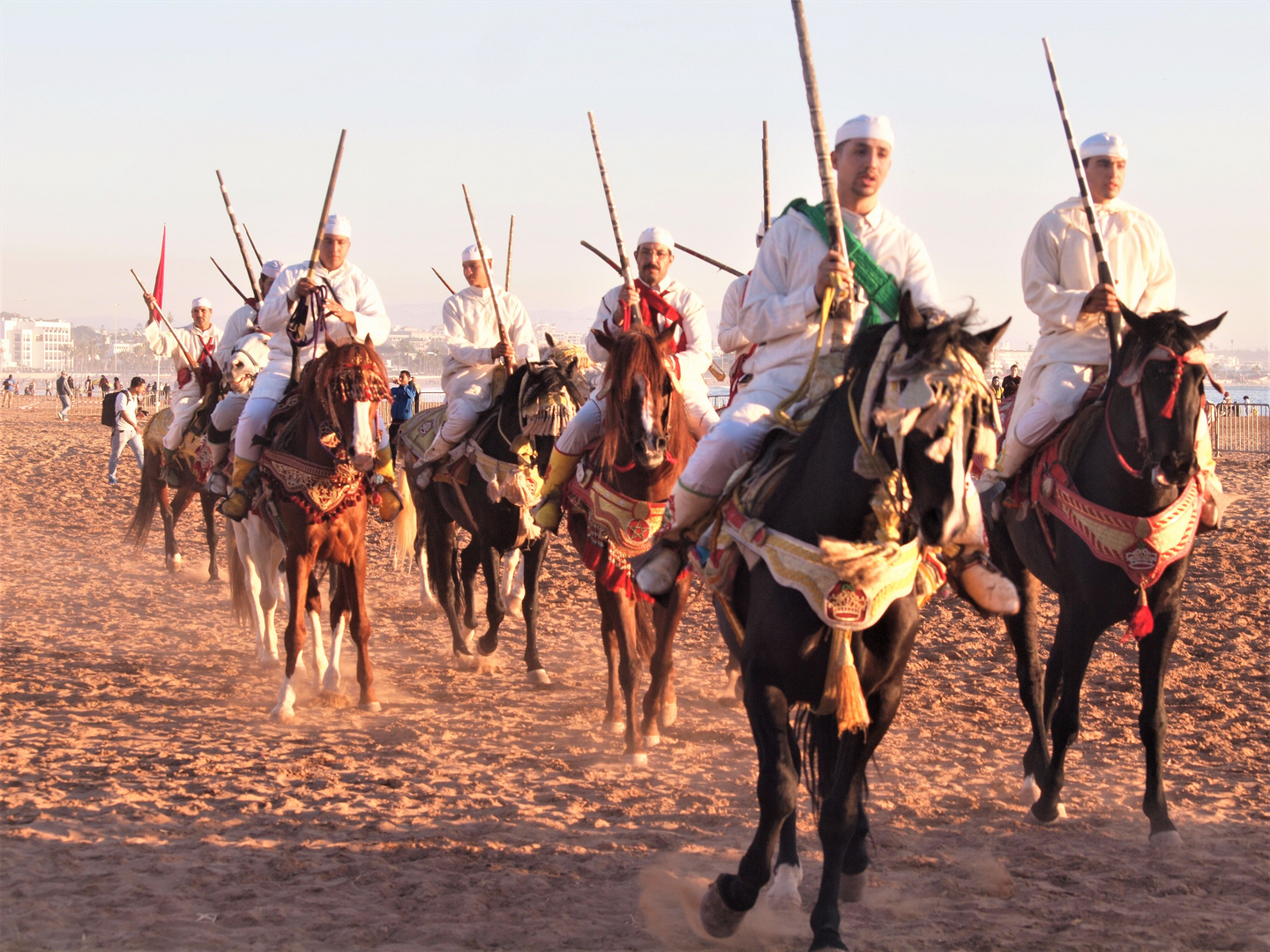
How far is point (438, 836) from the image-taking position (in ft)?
18.2

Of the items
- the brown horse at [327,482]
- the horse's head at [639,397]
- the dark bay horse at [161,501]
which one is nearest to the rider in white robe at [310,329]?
the brown horse at [327,482]

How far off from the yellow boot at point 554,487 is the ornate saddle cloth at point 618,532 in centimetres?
53

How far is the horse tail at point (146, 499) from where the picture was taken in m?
14.7

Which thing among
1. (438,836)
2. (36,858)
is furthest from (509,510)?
(36,858)

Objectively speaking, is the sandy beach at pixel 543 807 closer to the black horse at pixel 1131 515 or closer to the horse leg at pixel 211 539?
the black horse at pixel 1131 515

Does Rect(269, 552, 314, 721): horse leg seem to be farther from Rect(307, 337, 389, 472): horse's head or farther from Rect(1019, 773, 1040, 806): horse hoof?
Rect(1019, 773, 1040, 806): horse hoof

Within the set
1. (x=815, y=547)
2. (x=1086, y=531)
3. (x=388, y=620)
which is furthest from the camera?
(x=388, y=620)

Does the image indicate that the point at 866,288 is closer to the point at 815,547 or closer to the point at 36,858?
the point at 815,547

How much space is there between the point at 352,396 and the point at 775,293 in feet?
12.8

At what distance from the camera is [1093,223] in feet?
21.0

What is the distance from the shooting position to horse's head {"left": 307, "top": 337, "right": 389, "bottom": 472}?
7840 millimetres

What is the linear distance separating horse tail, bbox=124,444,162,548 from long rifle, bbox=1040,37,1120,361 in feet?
39.2

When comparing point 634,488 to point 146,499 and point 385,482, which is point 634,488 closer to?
point 385,482

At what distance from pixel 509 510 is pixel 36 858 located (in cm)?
482
